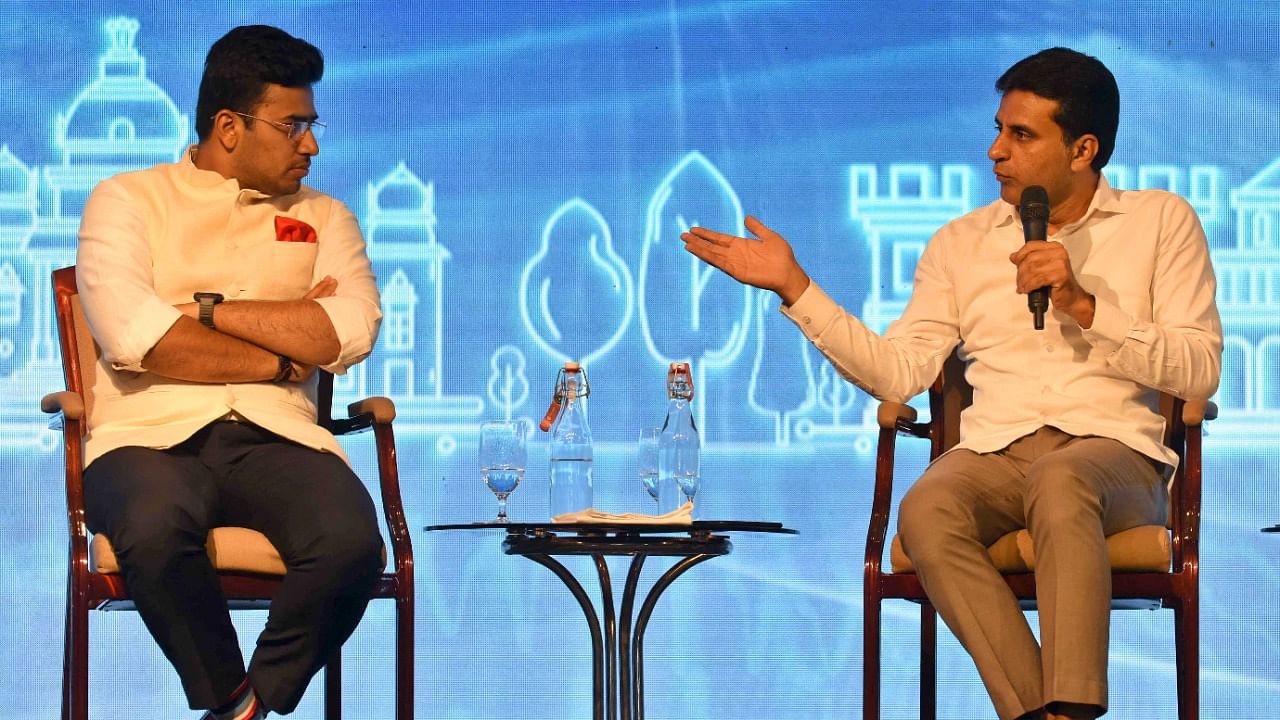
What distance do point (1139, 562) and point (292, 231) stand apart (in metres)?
1.77

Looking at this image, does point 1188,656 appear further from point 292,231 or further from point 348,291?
point 292,231

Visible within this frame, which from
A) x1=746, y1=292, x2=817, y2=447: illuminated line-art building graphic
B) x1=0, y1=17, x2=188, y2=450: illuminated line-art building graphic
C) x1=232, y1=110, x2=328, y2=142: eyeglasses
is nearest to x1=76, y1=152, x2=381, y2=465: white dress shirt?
x1=232, y1=110, x2=328, y2=142: eyeglasses

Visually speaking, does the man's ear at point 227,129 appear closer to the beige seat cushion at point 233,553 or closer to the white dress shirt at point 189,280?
the white dress shirt at point 189,280

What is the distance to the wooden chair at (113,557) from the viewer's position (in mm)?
3006

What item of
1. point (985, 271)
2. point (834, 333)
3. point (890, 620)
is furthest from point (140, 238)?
point (890, 620)

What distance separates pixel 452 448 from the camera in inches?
177

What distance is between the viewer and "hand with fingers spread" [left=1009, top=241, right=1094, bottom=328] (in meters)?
3.01

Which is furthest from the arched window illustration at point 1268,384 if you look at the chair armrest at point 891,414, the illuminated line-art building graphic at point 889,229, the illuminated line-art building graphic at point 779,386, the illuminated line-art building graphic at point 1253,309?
the chair armrest at point 891,414

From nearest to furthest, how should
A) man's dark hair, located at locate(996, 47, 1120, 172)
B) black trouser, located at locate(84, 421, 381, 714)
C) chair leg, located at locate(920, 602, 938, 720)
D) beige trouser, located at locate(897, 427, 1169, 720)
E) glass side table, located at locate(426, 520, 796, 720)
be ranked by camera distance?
beige trouser, located at locate(897, 427, 1169, 720)
black trouser, located at locate(84, 421, 381, 714)
glass side table, located at locate(426, 520, 796, 720)
man's dark hair, located at locate(996, 47, 1120, 172)
chair leg, located at locate(920, 602, 938, 720)

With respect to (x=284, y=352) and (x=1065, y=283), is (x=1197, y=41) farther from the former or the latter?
(x=284, y=352)

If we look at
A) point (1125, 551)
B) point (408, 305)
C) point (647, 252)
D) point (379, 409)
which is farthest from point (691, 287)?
point (1125, 551)

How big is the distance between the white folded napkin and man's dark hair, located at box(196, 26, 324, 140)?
3.51 ft

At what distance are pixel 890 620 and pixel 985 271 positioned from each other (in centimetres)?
135

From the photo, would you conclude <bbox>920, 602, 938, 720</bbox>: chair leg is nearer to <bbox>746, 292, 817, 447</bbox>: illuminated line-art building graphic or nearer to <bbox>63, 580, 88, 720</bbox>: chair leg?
<bbox>746, 292, 817, 447</bbox>: illuminated line-art building graphic
